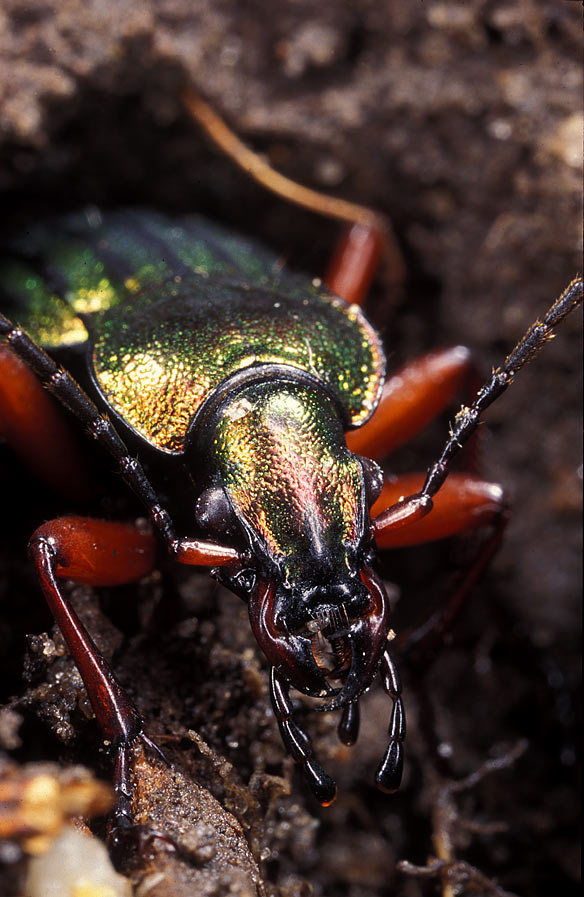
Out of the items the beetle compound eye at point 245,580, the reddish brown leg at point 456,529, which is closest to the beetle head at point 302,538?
the beetle compound eye at point 245,580

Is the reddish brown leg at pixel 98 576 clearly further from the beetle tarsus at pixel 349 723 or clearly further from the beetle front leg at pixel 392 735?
the beetle front leg at pixel 392 735

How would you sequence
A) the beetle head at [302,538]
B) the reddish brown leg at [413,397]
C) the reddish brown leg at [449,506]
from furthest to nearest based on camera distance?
1. the reddish brown leg at [413,397]
2. the reddish brown leg at [449,506]
3. the beetle head at [302,538]

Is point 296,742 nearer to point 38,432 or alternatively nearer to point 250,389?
point 250,389

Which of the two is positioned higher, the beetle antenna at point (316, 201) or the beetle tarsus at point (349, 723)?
the beetle antenna at point (316, 201)

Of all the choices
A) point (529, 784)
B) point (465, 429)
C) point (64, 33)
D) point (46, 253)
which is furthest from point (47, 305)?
point (529, 784)

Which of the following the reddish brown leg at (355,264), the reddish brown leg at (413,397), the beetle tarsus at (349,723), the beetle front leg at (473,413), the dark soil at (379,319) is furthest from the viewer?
the reddish brown leg at (355,264)

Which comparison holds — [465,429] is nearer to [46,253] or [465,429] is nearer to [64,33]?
[46,253]

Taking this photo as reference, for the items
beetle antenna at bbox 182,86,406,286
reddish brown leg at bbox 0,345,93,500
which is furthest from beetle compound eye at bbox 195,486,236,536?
beetle antenna at bbox 182,86,406,286

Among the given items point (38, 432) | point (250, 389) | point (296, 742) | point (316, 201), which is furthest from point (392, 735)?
point (316, 201)
